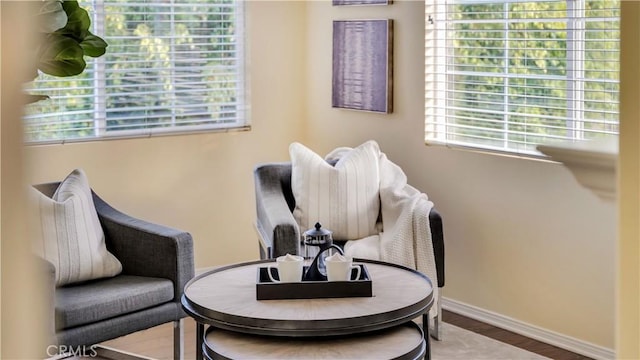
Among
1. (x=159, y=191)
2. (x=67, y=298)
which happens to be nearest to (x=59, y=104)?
(x=159, y=191)

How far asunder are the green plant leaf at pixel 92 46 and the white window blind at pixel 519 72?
188cm

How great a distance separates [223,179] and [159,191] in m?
0.42

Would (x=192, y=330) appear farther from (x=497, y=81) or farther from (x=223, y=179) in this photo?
(x=497, y=81)

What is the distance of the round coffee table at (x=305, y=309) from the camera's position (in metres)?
2.38

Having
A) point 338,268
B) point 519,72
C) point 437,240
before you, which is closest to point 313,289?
point 338,268

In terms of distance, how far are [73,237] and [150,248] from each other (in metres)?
0.31

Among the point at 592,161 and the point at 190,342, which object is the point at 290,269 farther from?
the point at 592,161

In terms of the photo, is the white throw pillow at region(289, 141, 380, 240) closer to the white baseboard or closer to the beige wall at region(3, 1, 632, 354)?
the beige wall at region(3, 1, 632, 354)

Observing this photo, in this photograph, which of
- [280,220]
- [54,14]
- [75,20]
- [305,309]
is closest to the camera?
[54,14]

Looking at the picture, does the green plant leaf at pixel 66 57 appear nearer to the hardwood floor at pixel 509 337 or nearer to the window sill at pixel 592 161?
the window sill at pixel 592 161

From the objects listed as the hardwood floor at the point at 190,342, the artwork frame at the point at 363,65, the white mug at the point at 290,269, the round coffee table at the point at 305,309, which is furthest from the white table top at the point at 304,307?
the artwork frame at the point at 363,65

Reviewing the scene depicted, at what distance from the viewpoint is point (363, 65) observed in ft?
14.9

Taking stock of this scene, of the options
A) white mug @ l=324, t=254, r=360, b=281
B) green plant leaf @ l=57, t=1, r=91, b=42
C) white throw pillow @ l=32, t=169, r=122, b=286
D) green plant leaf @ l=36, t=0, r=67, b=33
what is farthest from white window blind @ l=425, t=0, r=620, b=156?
green plant leaf @ l=36, t=0, r=67, b=33

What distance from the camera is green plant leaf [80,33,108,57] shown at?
2.86m
